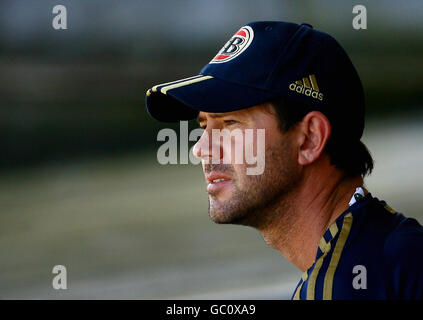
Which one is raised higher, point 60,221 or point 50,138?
point 50,138

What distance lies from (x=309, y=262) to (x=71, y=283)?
8.51 feet

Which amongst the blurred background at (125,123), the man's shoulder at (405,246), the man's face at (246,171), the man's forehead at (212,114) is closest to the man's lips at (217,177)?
the man's face at (246,171)

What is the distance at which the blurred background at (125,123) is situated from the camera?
3.77m

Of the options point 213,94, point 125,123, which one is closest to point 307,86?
point 213,94

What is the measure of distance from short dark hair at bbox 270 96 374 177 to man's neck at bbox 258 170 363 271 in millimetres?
60

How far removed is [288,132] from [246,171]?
0.35 feet

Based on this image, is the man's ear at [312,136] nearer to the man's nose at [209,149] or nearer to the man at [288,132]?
the man at [288,132]

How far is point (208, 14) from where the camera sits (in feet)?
13.0

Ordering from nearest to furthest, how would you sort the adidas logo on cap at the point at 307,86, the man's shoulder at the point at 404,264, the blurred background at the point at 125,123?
the man's shoulder at the point at 404,264 → the adidas logo on cap at the point at 307,86 → the blurred background at the point at 125,123

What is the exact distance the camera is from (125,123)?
4.02 m

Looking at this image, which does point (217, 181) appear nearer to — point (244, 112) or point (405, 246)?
point (244, 112)

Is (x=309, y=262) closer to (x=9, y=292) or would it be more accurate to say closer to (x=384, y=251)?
(x=384, y=251)

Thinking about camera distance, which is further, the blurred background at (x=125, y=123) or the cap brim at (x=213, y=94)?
the blurred background at (x=125, y=123)

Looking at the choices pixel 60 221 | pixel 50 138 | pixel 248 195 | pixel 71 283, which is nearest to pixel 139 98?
pixel 50 138
